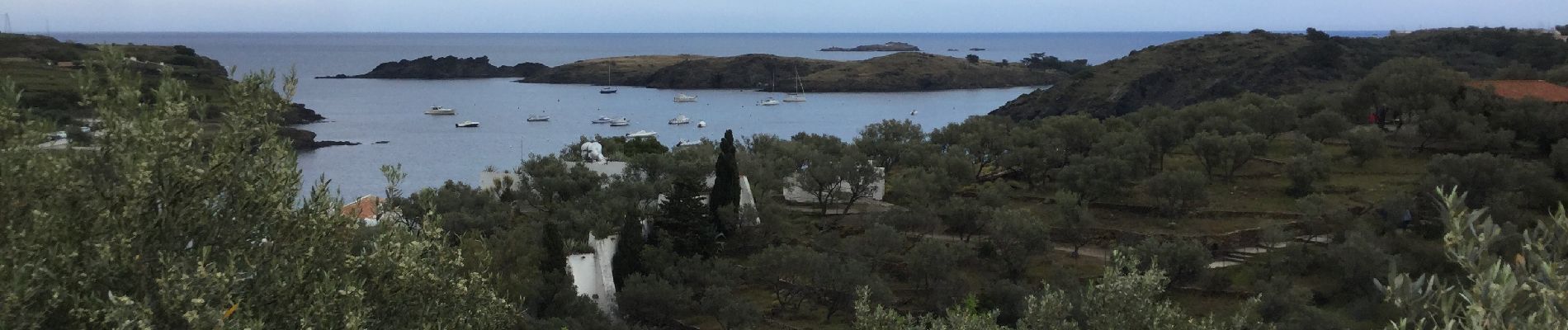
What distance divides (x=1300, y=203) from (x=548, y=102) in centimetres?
9136

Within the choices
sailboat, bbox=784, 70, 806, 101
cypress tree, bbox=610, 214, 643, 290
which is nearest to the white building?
cypress tree, bbox=610, 214, 643, 290

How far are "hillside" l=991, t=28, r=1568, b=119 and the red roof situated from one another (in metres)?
28.2

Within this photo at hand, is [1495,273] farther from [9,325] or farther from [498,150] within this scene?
[498,150]

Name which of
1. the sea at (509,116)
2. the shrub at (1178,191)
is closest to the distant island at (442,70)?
Result: the sea at (509,116)

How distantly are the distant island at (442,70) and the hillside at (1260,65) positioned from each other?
83928mm

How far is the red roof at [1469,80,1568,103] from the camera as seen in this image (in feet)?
125

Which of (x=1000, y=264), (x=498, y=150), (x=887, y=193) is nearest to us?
(x=1000, y=264)

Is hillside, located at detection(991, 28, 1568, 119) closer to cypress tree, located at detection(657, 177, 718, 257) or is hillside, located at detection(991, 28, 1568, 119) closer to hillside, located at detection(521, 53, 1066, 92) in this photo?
hillside, located at detection(521, 53, 1066, 92)

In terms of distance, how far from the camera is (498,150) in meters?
71.9

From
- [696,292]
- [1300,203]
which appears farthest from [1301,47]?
[696,292]

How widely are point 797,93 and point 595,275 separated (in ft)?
318

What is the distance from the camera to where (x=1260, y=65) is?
265ft

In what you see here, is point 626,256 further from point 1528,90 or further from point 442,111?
point 442,111

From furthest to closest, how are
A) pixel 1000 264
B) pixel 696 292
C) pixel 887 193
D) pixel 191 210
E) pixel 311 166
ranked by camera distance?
pixel 311 166 → pixel 887 193 → pixel 1000 264 → pixel 696 292 → pixel 191 210
